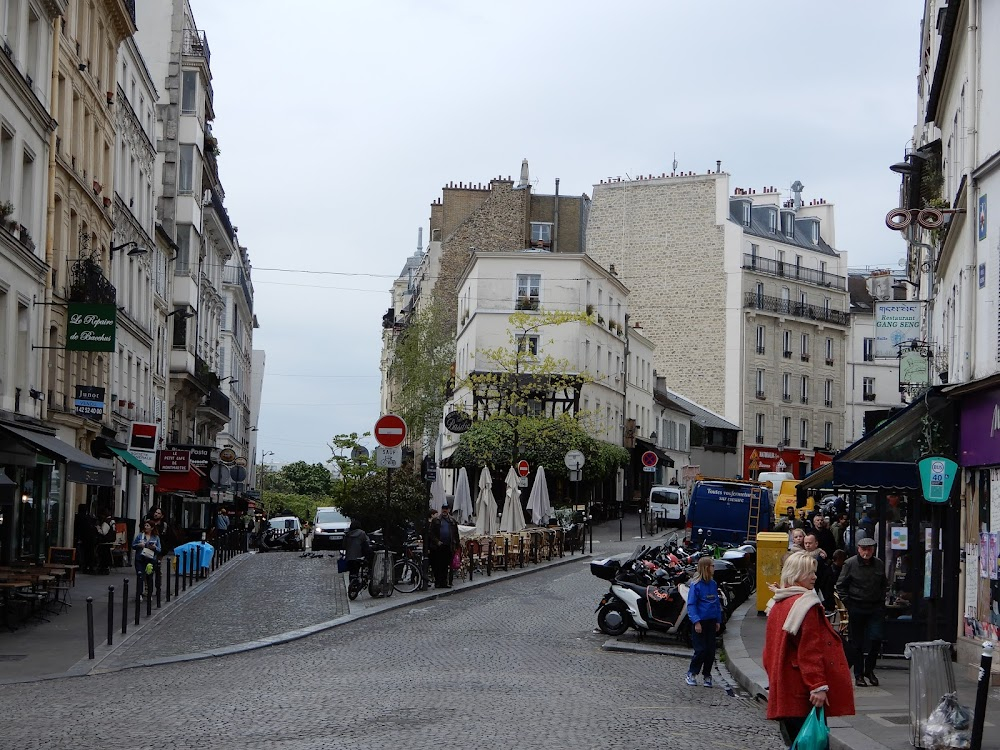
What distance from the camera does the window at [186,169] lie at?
4978 centimetres

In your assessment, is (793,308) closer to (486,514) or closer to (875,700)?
(486,514)

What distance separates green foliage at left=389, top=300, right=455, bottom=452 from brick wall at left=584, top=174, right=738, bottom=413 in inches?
372

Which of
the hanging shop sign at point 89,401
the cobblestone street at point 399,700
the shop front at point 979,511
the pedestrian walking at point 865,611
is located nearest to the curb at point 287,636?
the cobblestone street at point 399,700

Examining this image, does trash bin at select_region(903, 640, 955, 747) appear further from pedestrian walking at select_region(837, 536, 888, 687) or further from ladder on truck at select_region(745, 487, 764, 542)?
ladder on truck at select_region(745, 487, 764, 542)

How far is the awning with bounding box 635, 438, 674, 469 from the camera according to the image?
68562 mm


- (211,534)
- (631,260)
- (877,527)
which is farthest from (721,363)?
(877,527)

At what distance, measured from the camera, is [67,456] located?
22.0 metres

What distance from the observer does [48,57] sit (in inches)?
1073

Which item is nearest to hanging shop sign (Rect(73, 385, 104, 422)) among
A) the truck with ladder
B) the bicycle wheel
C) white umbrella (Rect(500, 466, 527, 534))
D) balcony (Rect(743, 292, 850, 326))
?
the bicycle wheel

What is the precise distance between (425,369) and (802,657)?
2586 inches

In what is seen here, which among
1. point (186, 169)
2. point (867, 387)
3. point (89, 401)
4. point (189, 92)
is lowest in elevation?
point (89, 401)

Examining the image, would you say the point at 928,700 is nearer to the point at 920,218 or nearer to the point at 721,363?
the point at 920,218

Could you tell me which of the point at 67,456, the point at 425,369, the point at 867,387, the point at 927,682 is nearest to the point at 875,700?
the point at 927,682

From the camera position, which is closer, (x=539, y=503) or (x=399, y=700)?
(x=399, y=700)
